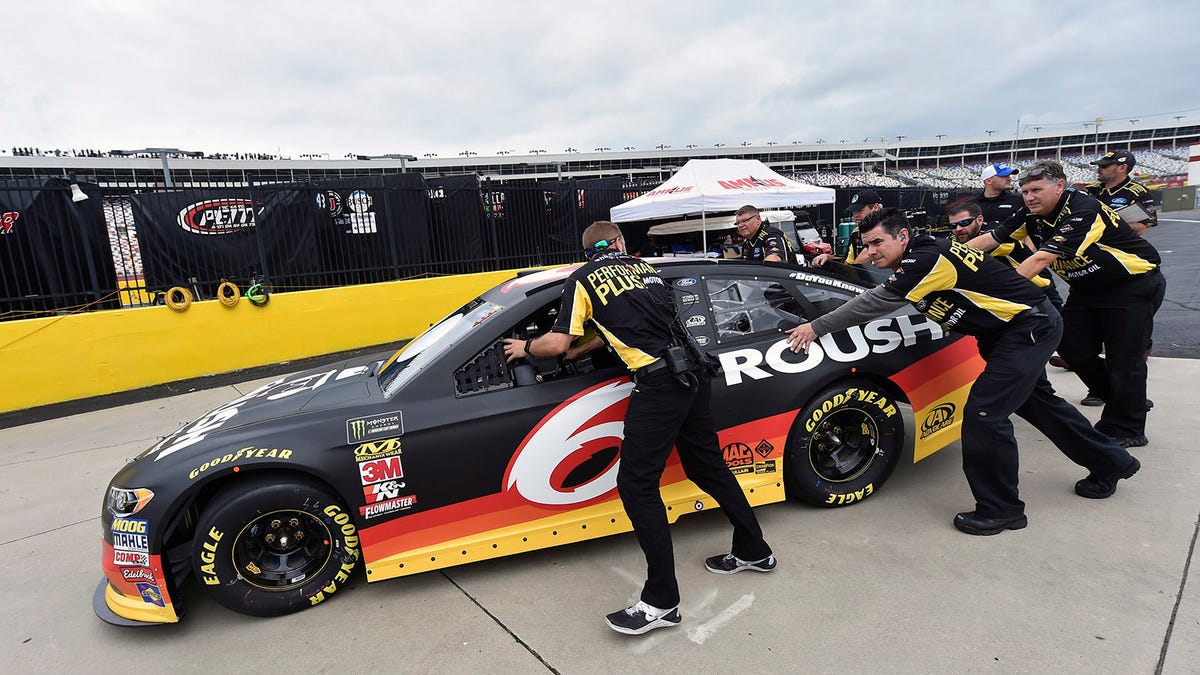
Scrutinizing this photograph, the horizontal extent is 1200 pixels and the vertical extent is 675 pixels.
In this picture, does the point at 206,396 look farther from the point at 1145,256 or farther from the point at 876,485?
the point at 1145,256

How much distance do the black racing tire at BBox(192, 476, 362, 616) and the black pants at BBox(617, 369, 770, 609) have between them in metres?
1.30

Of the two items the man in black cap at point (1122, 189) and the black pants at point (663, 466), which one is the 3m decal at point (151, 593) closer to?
the black pants at point (663, 466)

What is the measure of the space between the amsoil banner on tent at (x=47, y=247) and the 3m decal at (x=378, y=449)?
258 inches

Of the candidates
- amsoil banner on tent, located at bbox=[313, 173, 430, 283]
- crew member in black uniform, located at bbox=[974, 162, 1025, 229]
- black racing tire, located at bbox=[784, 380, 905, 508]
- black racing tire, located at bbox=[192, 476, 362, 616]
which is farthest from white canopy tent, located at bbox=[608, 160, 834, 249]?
black racing tire, located at bbox=[192, 476, 362, 616]

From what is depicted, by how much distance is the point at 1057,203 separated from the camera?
366 cm

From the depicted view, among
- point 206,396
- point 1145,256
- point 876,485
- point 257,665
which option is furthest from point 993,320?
point 206,396

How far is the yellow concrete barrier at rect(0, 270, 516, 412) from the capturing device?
250 inches

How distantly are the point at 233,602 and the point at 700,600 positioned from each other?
204 cm

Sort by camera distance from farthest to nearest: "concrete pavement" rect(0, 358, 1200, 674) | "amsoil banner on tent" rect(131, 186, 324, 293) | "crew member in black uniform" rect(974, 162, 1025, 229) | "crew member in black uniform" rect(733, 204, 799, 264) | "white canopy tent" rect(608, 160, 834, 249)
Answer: "white canopy tent" rect(608, 160, 834, 249), "amsoil banner on tent" rect(131, 186, 324, 293), "crew member in black uniform" rect(733, 204, 799, 264), "crew member in black uniform" rect(974, 162, 1025, 229), "concrete pavement" rect(0, 358, 1200, 674)

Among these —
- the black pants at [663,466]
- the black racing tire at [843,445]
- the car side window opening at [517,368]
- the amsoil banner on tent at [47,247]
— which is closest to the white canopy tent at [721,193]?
the black racing tire at [843,445]

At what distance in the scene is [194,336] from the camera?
23.6 ft

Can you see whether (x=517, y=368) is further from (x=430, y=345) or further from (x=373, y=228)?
(x=373, y=228)

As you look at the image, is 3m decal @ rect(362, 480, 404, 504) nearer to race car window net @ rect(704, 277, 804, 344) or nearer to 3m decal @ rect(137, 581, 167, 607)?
3m decal @ rect(137, 581, 167, 607)

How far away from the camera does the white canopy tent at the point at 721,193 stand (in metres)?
9.05
